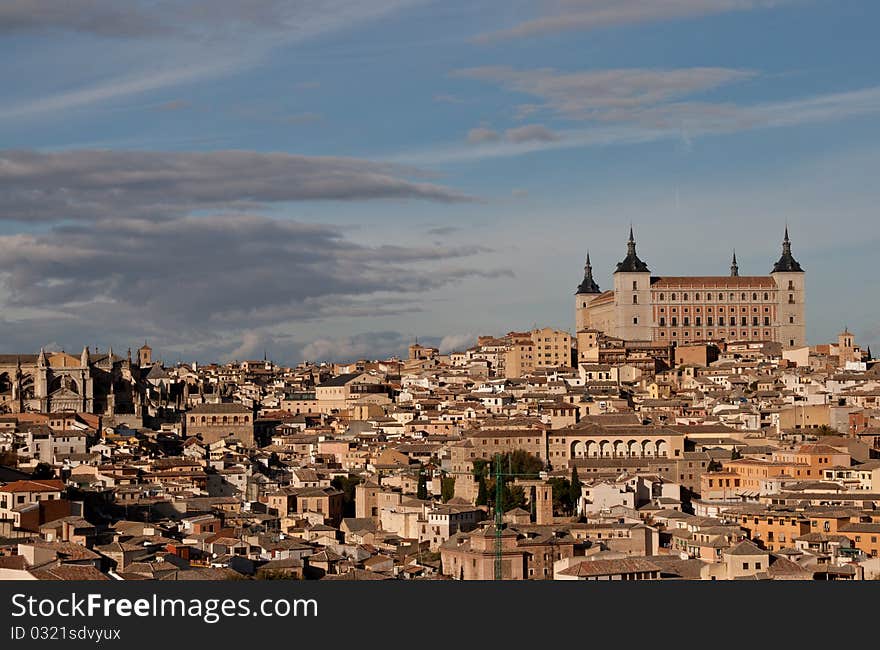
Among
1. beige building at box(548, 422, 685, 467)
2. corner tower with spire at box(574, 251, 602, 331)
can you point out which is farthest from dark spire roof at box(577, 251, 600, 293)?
beige building at box(548, 422, 685, 467)

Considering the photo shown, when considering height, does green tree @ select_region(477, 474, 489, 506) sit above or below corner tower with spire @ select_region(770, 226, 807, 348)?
below

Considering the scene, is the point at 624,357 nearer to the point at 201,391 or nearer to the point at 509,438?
the point at 201,391

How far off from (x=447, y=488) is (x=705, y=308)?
56339 millimetres

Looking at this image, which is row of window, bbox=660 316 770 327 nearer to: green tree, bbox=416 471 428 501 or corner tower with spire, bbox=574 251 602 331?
corner tower with spire, bbox=574 251 602 331

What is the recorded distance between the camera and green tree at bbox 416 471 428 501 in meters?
56.8

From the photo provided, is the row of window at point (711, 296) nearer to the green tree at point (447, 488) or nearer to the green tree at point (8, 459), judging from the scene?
the green tree at point (447, 488)

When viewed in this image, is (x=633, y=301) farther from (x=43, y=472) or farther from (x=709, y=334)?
(x=43, y=472)

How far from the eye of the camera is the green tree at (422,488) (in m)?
56.8

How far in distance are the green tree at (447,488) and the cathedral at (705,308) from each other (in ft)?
173

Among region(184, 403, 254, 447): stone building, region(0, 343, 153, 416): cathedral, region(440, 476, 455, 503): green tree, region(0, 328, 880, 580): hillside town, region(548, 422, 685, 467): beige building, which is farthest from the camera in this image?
region(0, 343, 153, 416): cathedral

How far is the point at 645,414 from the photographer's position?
7175 cm

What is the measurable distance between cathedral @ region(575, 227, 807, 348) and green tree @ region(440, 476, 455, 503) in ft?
173

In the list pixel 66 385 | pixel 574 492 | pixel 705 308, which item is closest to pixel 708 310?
pixel 705 308

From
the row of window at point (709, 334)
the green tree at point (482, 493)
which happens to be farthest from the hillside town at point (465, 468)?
the row of window at point (709, 334)
